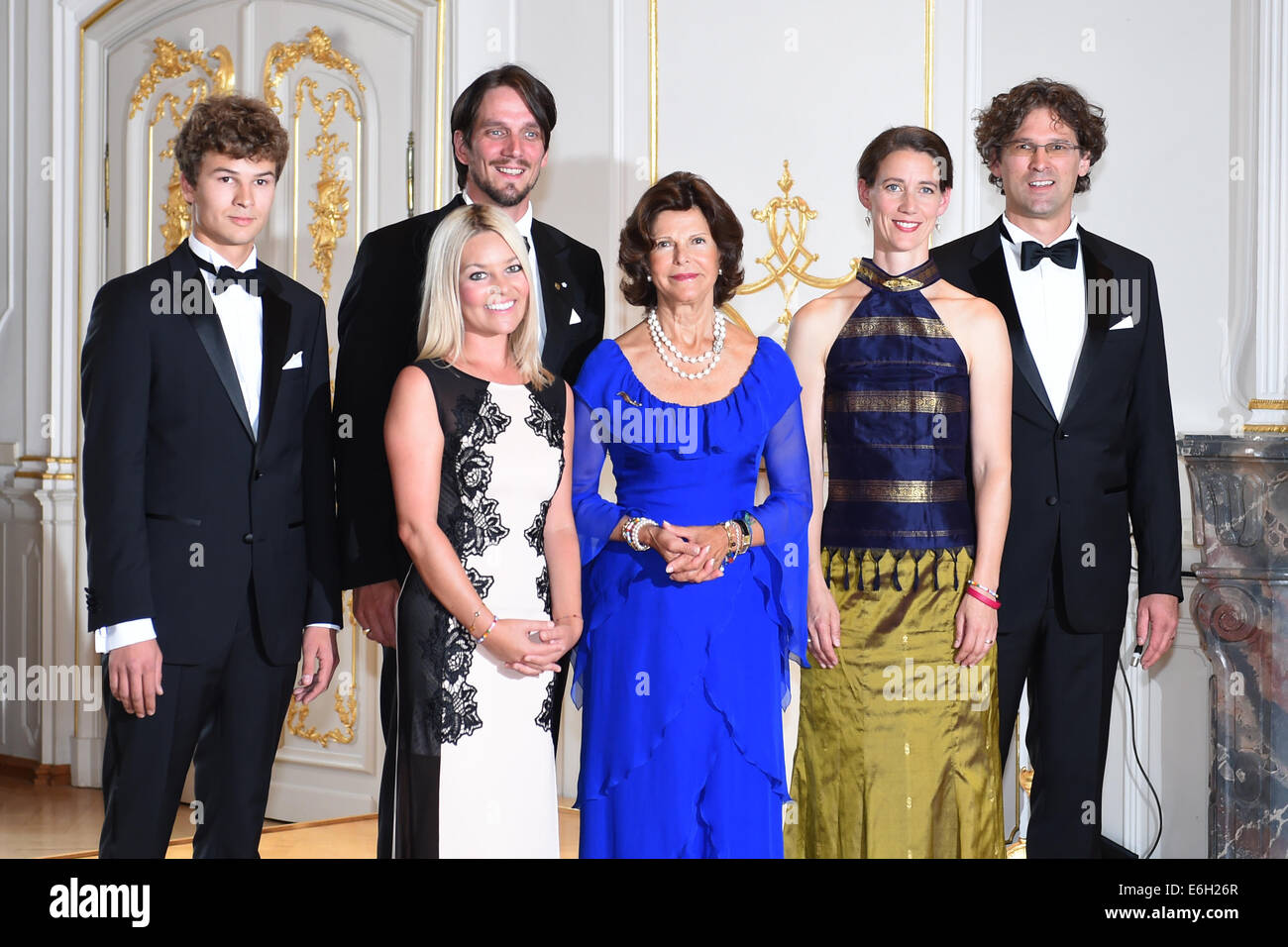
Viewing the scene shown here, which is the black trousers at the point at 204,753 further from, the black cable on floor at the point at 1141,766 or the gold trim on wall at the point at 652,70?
the black cable on floor at the point at 1141,766

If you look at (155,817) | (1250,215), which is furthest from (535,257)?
(1250,215)

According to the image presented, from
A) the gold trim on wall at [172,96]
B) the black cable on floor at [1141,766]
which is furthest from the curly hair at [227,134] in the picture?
the black cable on floor at [1141,766]

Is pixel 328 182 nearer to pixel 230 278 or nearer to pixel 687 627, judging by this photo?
pixel 230 278

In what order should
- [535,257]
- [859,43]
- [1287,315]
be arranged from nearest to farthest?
[535,257] → [1287,315] → [859,43]

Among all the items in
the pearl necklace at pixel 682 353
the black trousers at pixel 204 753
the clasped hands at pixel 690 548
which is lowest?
the black trousers at pixel 204 753

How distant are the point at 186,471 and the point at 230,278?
0.45 meters

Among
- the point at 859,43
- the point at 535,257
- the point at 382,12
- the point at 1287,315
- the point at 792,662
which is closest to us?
the point at 535,257

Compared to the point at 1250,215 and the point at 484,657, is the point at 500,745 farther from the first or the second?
the point at 1250,215

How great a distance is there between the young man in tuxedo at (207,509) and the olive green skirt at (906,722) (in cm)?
125

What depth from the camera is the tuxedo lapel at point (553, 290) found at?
10.3 feet

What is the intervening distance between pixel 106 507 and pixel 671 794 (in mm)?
1386

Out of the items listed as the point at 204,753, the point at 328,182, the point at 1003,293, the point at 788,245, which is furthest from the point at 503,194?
the point at 328,182

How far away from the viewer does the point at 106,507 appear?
8.84ft

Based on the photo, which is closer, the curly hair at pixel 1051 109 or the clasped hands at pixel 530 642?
the clasped hands at pixel 530 642
